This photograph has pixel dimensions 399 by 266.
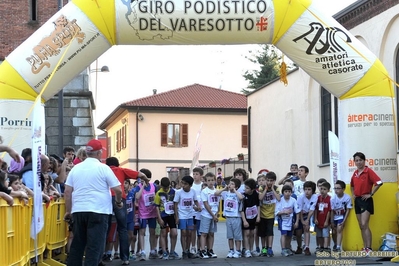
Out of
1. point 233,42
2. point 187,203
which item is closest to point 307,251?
point 187,203

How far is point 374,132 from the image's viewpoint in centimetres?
1480

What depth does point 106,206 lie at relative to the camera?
10.7 meters

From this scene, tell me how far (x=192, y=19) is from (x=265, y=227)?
4351mm

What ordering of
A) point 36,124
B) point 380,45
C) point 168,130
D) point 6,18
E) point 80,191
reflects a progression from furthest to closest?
point 168,130 < point 6,18 < point 380,45 < point 36,124 < point 80,191

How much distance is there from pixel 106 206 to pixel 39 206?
0.97 m

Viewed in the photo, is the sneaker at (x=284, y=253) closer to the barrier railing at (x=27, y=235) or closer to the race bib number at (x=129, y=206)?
the race bib number at (x=129, y=206)

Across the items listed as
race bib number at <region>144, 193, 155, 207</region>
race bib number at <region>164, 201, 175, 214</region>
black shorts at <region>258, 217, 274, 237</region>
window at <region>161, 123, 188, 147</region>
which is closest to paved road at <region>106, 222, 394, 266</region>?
black shorts at <region>258, 217, 274, 237</region>

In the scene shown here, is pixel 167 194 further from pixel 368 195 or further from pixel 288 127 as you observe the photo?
pixel 288 127

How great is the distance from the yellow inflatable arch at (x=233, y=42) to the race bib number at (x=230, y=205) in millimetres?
2246

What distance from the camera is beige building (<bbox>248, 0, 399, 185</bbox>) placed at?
25.6 m

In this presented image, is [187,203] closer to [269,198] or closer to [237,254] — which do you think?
[237,254]

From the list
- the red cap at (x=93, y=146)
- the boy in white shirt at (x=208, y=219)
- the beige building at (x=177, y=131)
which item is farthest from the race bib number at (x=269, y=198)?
the beige building at (x=177, y=131)

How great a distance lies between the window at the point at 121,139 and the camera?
2596 inches

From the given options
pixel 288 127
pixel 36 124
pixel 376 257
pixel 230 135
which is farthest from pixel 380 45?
pixel 230 135
